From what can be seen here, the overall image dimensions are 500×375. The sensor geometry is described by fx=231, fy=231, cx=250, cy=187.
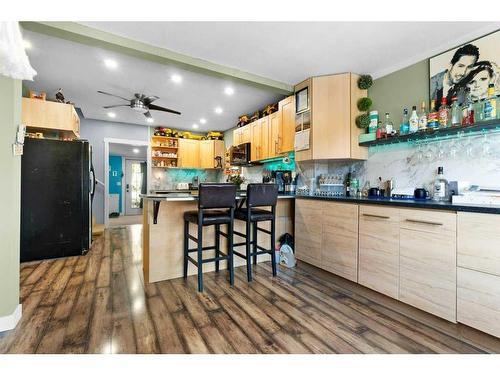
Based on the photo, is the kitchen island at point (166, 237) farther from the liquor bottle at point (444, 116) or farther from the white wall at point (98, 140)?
the white wall at point (98, 140)

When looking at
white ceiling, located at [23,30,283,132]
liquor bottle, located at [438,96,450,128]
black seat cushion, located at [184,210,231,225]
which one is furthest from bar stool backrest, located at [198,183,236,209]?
liquor bottle, located at [438,96,450,128]

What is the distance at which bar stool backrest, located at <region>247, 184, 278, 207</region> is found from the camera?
2.48 metres

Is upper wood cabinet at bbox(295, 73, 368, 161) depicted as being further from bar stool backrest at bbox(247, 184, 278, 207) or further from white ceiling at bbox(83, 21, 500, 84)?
bar stool backrest at bbox(247, 184, 278, 207)

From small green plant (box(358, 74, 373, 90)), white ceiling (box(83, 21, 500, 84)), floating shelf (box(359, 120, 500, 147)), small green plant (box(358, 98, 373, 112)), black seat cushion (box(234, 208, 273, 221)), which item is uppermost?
white ceiling (box(83, 21, 500, 84))

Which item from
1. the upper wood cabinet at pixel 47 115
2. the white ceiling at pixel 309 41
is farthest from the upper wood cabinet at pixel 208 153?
the white ceiling at pixel 309 41

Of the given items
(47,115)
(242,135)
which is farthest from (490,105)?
(47,115)

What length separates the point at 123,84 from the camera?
11.2ft

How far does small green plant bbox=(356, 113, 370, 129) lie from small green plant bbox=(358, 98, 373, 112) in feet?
0.26

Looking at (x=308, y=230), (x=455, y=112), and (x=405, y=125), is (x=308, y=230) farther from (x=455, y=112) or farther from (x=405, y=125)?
(x=455, y=112)

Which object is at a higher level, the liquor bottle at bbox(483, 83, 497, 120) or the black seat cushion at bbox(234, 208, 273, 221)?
the liquor bottle at bbox(483, 83, 497, 120)

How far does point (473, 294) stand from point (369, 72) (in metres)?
2.55

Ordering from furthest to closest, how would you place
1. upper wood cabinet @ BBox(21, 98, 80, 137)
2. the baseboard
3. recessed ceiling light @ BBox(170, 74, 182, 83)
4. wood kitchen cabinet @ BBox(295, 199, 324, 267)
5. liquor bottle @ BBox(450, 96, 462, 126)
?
upper wood cabinet @ BBox(21, 98, 80, 137) → recessed ceiling light @ BBox(170, 74, 182, 83) → wood kitchen cabinet @ BBox(295, 199, 324, 267) → liquor bottle @ BBox(450, 96, 462, 126) → the baseboard

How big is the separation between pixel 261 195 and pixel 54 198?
2.83 metres
